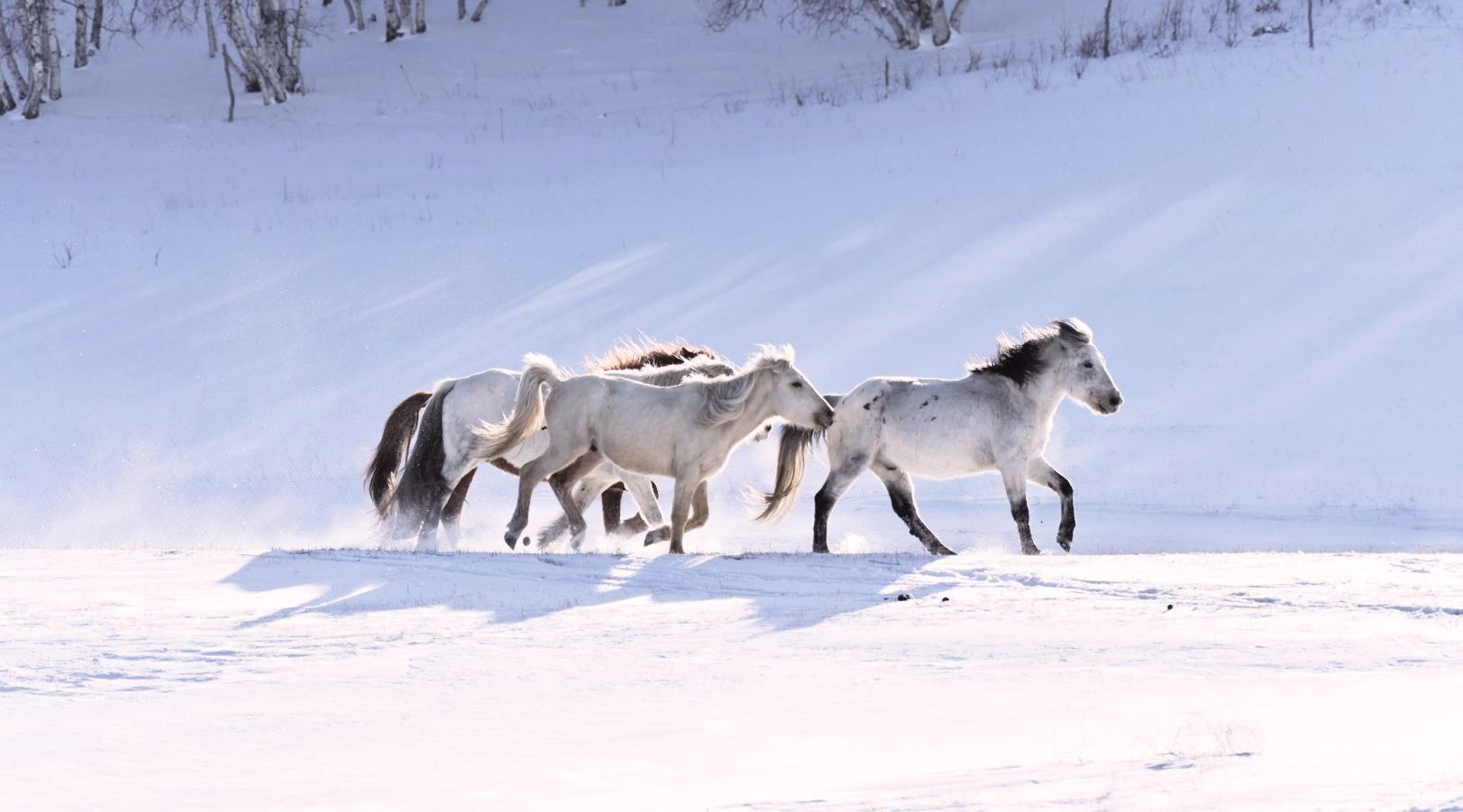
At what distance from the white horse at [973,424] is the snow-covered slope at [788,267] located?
6.43ft

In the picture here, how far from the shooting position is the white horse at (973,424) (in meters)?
10.9

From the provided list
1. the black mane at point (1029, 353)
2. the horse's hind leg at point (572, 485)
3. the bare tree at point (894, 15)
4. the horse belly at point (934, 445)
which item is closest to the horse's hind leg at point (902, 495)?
the horse belly at point (934, 445)

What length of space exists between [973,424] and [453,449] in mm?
3766

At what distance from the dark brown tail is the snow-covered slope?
123 cm

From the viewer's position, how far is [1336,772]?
15.6 ft

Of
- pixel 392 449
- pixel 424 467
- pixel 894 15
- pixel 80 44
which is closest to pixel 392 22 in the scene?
pixel 80 44

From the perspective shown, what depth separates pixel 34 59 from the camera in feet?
112

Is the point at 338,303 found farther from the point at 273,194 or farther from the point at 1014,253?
the point at 1014,253

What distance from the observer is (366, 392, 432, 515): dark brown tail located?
41.0ft

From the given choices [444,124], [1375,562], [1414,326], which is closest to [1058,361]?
[1375,562]

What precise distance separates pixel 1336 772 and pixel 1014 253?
1839 cm

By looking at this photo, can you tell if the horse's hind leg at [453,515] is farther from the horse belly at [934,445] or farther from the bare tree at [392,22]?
the bare tree at [392,22]

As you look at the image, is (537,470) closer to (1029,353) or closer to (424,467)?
(424,467)

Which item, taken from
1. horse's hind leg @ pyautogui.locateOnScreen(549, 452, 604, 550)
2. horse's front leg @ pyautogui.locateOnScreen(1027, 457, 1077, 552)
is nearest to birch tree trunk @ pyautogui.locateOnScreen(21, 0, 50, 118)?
horse's hind leg @ pyautogui.locateOnScreen(549, 452, 604, 550)
